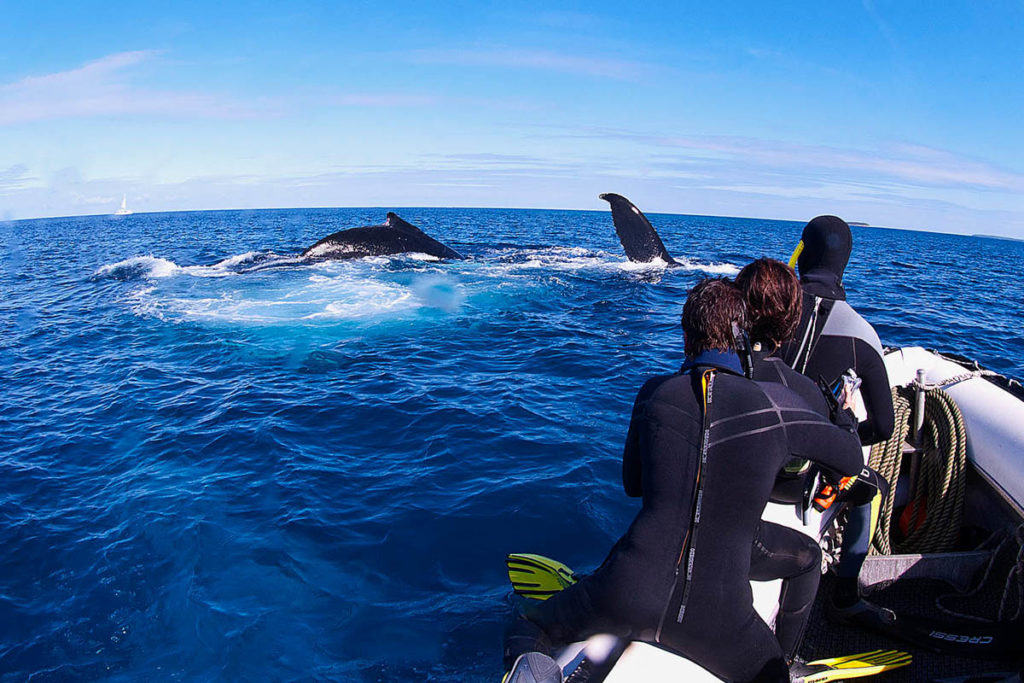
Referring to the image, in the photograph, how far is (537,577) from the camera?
443cm

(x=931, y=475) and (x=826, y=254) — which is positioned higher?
(x=826, y=254)

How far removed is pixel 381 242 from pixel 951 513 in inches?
975

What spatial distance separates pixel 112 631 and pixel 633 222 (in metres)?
23.7

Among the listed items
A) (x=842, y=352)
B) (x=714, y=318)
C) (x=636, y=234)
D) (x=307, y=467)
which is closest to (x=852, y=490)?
(x=842, y=352)

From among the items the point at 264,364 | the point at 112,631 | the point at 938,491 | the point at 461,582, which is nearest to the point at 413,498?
the point at 461,582

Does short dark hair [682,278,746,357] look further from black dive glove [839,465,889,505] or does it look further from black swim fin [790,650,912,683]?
black swim fin [790,650,912,683]

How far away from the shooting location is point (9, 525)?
7012 mm

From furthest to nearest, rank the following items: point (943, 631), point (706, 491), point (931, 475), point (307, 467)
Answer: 1. point (307, 467)
2. point (931, 475)
3. point (943, 631)
4. point (706, 491)

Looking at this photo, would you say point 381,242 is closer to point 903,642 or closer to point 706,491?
point 903,642

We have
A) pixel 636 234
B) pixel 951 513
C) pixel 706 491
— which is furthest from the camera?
pixel 636 234

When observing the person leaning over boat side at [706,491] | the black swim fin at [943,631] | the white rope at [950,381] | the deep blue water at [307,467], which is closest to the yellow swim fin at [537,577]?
the deep blue water at [307,467]

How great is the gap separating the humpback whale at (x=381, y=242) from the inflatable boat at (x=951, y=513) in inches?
917

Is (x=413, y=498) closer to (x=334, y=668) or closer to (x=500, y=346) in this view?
(x=334, y=668)

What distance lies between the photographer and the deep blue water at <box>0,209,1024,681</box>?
526 centimetres
